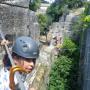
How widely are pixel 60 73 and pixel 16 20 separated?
11.1 feet

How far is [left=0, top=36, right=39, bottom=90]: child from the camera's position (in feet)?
9.43

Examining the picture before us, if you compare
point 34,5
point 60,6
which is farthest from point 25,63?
point 34,5

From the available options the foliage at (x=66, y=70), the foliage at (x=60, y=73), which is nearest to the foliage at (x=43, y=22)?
the foliage at (x=66, y=70)

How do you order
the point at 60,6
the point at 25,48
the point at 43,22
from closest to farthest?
1. the point at 25,48
2. the point at 60,6
3. the point at 43,22

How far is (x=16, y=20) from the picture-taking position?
9.03 m

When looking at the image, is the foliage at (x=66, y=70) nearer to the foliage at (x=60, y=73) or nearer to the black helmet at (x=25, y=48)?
the foliage at (x=60, y=73)

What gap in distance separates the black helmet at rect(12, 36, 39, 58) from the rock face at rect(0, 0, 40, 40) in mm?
5155

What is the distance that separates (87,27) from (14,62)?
286 inches

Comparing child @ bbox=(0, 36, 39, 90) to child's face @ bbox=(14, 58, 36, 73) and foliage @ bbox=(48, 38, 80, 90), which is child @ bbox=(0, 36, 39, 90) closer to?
child's face @ bbox=(14, 58, 36, 73)

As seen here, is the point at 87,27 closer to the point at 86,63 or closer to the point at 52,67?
the point at 86,63

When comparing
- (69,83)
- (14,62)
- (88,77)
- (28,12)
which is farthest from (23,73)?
(69,83)

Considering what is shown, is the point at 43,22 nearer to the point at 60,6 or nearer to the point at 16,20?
the point at 60,6

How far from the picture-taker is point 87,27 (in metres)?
10.0

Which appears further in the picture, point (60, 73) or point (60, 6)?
point (60, 6)
